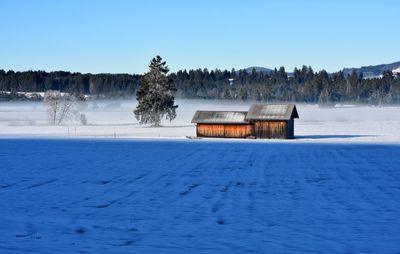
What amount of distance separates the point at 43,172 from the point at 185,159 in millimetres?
10954

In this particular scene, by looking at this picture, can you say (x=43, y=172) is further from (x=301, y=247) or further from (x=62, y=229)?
(x=301, y=247)

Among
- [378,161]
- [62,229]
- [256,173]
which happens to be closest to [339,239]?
[62,229]

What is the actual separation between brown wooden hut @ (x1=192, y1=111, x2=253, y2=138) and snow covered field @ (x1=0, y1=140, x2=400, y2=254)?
1252 inches

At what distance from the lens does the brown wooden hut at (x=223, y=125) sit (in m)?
67.4

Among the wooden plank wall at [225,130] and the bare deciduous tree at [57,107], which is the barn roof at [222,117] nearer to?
the wooden plank wall at [225,130]

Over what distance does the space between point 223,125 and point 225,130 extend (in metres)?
0.64

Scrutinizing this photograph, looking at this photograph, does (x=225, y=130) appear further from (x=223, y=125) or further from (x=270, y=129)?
(x=270, y=129)

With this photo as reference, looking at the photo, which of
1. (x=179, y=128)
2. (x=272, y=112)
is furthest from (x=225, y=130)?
(x=179, y=128)

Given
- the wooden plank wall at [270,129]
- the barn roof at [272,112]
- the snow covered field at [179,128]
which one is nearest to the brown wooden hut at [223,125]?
the wooden plank wall at [270,129]

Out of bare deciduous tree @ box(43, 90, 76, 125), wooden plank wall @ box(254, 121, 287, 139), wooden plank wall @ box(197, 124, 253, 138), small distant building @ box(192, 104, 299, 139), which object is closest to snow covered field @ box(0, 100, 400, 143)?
bare deciduous tree @ box(43, 90, 76, 125)

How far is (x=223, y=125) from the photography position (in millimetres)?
68375

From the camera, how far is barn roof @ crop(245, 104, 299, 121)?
216 feet

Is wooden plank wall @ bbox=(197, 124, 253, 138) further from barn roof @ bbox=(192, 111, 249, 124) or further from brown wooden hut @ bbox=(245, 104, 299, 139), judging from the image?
brown wooden hut @ bbox=(245, 104, 299, 139)

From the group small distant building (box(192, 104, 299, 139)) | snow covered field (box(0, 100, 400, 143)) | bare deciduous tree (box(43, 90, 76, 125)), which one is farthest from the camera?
bare deciduous tree (box(43, 90, 76, 125))
